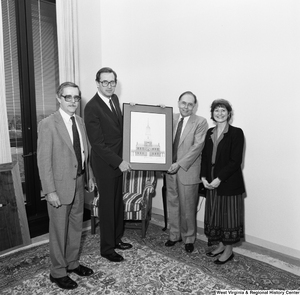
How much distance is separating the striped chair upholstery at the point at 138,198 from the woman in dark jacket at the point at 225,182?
850 millimetres

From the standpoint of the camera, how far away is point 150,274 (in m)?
2.70

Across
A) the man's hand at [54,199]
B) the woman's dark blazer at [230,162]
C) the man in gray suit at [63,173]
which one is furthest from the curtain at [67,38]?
the woman's dark blazer at [230,162]

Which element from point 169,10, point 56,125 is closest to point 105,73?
point 56,125

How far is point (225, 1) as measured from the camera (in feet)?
10.9

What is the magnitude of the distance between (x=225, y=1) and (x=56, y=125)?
2344 mm

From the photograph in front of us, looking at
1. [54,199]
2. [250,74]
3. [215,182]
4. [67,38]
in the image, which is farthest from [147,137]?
[67,38]

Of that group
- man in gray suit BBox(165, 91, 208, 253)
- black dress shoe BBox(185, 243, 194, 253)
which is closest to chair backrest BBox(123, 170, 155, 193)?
man in gray suit BBox(165, 91, 208, 253)

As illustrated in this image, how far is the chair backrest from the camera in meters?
3.84

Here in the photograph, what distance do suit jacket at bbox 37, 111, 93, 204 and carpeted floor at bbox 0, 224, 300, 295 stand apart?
80cm

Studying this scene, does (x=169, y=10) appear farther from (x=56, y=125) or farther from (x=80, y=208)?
(x=80, y=208)

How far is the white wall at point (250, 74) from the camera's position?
3004 millimetres

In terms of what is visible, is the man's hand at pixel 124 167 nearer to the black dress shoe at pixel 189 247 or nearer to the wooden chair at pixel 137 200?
the wooden chair at pixel 137 200

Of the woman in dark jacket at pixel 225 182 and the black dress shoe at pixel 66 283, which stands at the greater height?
the woman in dark jacket at pixel 225 182

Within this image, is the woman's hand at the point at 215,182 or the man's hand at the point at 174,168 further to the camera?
the man's hand at the point at 174,168
